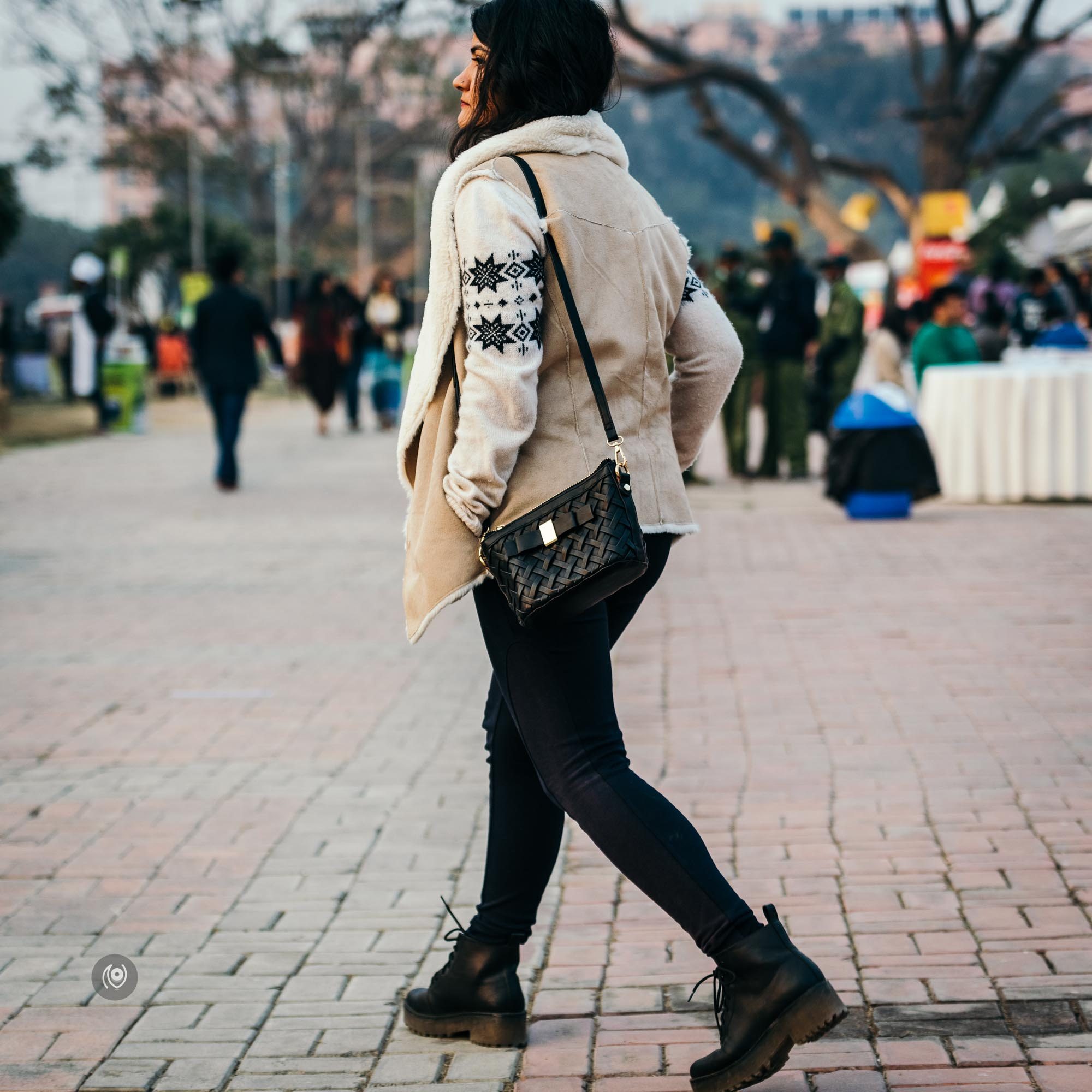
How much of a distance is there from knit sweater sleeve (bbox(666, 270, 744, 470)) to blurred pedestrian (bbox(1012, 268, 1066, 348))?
1651 centimetres

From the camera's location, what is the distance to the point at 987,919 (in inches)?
149

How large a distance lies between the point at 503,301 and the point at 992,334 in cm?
1291

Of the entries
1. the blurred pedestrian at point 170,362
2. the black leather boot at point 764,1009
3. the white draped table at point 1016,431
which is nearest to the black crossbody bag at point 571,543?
the black leather boot at point 764,1009

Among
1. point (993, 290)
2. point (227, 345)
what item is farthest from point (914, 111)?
point (227, 345)

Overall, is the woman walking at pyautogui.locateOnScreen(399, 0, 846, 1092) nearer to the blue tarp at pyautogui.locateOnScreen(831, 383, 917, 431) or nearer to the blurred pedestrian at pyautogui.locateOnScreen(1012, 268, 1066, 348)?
the blue tarp at pyautogui.locateOnScreen(831, 383, 917, 431)

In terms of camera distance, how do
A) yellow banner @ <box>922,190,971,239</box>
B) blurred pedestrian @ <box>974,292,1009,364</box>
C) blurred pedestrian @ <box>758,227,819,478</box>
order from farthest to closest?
yellow banner @ <box>922,190,971,239</box> < blurred pedestrian @ <box>974,292,1009,364</box> < blurred pedestrian @ <box>758,227,819,478</box>

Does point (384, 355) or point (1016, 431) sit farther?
point (384, 355)

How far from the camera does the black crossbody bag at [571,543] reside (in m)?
2.71

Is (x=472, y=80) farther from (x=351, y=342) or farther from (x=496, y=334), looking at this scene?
(x=351, y=342)

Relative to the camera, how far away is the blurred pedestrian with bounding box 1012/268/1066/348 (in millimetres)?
19031

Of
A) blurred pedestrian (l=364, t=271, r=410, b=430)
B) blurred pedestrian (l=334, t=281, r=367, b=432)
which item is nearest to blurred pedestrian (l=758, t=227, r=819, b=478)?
blurred pedestrian (l=334, t=281, r=367, b=432)

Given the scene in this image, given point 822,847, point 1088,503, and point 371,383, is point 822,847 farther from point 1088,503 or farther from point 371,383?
point 371,383

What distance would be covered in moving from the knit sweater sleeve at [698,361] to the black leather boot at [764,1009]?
0.82 meters

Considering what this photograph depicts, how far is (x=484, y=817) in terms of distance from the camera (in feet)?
15.6
